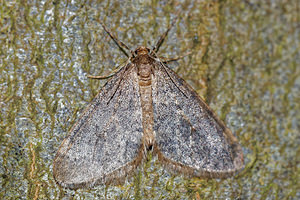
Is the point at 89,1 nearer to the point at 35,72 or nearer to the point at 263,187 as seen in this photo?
the point at 35,72

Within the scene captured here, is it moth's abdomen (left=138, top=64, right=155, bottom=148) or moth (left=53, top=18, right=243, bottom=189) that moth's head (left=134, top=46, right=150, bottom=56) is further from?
moth's abdomen (left=138, top=64, right=155, bottom=148)

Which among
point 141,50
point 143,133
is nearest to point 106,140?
point 143,133

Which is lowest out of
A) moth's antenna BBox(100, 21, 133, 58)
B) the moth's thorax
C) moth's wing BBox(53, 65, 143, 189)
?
moth's wing BBox(53, 65, 143, 189)

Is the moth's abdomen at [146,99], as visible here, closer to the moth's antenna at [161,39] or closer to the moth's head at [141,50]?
the moth's head at [141,50]

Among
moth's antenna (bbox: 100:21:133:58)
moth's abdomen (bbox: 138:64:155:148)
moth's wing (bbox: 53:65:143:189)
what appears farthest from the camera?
moth's antenna (bbox: 100:21:133:58)

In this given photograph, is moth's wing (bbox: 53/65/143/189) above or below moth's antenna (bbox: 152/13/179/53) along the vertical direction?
below

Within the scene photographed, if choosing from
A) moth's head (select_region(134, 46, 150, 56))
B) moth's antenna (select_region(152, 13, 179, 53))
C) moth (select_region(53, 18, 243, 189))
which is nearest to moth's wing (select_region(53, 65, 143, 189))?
moth (select_region(53, 18, 243, 189))

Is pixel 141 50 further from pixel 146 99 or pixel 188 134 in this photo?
pixel 188 134

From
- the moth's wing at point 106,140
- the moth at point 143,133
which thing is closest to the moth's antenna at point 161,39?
the moth at point 143,133
